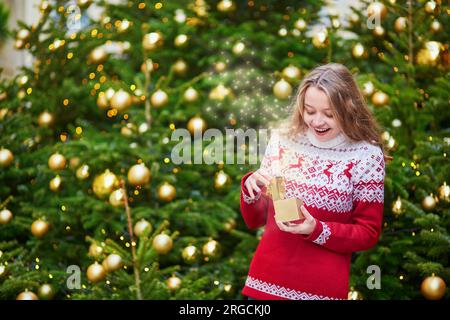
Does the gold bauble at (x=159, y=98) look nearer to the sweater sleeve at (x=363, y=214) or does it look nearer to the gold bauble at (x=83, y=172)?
the gold bauble at (x=83, y=172)

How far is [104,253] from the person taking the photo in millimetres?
2334

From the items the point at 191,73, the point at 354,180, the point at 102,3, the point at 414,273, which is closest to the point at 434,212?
the point at 414,273

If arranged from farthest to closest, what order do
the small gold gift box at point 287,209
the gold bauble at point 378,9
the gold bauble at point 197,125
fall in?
the gold bauble at point 197,125 < the gold bauble at point 378,9 < the small gold gift box at point 287,209

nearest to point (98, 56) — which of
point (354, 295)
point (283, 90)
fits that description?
point (283, 90)

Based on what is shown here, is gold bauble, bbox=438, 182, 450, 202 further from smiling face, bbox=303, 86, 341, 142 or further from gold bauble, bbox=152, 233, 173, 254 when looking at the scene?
gold bauble, bbox=152, 233, 173, 254

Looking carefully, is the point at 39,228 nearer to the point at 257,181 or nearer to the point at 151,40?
the point at 151,40

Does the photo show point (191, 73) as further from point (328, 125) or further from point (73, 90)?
point (328, 125)

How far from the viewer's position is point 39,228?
2477 millimetres

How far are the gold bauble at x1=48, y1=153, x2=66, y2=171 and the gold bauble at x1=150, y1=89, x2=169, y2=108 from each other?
52 centimetres

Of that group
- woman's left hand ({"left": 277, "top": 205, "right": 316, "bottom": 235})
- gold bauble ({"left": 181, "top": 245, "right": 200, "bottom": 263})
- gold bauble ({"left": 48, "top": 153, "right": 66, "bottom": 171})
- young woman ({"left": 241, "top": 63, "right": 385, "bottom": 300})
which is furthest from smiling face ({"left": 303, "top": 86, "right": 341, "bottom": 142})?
gold bauble ({"left": 48, "top": 153, "right": 66, "bottom": 171})

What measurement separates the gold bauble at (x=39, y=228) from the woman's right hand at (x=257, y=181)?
1.46 meters

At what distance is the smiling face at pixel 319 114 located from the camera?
134cm

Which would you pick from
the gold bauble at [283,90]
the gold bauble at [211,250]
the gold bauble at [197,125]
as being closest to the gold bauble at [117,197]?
the gold bauble at [211,250]

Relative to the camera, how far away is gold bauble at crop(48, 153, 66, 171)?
101 inches
